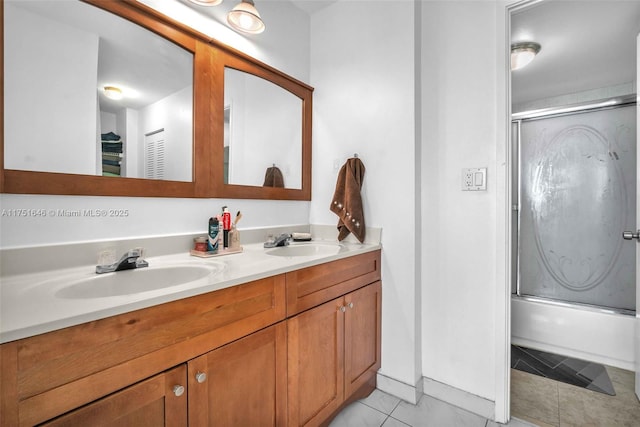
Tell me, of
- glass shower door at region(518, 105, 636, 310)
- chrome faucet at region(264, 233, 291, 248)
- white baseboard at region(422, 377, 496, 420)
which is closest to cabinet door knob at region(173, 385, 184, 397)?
chrome faucet at region(264, 233, 291, 248)

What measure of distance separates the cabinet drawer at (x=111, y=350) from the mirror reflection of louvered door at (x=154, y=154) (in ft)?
2.37

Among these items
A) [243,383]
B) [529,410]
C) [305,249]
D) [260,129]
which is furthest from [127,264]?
[529,410]

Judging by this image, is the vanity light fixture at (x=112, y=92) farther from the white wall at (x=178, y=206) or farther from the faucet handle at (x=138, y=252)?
the faucet handle at (x=138, y=252)

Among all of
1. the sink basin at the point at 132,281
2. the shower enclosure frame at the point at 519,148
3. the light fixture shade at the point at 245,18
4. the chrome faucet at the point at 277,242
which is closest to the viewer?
the sink basin at the point at 132,281

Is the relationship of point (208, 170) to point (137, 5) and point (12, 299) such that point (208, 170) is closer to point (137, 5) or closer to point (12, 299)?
point (137, 5)

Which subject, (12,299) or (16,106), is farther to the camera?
(16,106)

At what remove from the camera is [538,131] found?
101 inches

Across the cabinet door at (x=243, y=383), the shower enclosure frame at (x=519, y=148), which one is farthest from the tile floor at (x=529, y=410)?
the shower enclosure frame at (x=519, y=148)

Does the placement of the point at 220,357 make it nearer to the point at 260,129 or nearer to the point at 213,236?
the point at 213,236

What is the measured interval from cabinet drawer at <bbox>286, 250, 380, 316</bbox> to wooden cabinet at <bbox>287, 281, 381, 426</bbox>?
0.12 ft

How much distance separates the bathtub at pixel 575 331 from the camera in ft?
6.44

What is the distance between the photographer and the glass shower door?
2.33 metres

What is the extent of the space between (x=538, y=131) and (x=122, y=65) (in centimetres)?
300

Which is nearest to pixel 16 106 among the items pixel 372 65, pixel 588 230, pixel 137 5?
pixel 137 5
